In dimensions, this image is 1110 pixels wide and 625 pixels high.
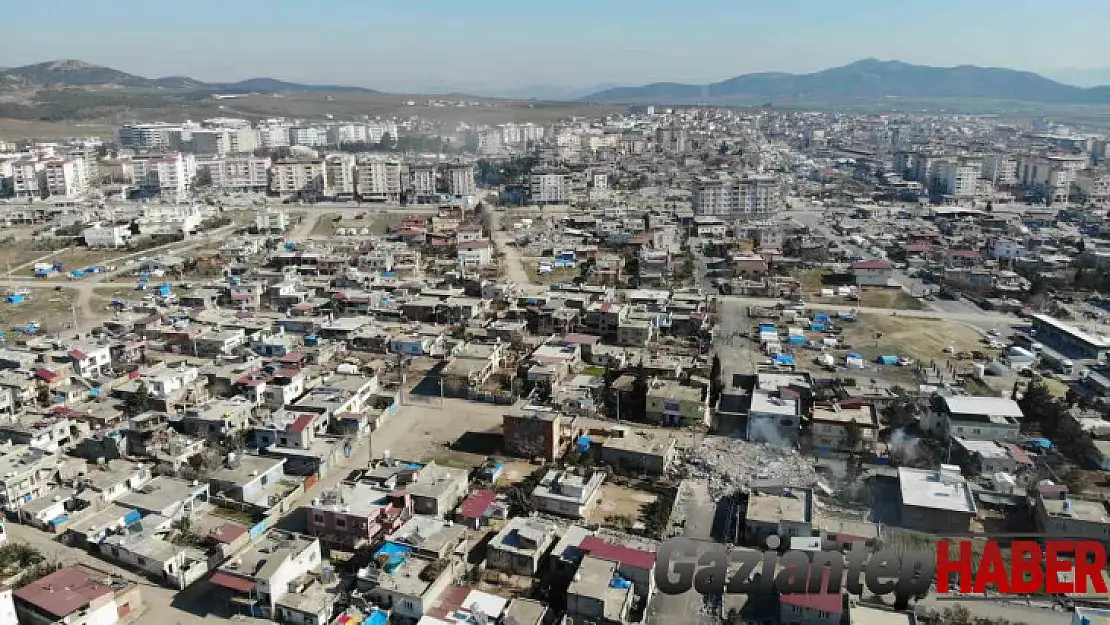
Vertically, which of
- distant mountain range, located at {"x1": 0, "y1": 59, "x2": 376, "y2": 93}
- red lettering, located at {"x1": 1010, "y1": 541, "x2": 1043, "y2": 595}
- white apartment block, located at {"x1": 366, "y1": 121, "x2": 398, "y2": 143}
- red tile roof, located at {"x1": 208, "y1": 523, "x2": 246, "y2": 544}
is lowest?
red tile roof, located at {"x1": 208, "y1": 523, "x2": 246, "y2": 544}

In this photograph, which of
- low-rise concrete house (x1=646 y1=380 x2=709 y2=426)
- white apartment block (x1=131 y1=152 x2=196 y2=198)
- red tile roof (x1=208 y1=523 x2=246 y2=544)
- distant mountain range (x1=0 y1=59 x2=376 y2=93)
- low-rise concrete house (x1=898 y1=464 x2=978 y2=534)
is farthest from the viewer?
distant mountain range (x1=0 y1=59 x2=376 y2=93)

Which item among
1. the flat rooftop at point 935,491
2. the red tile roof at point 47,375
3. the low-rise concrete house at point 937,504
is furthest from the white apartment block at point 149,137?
the low-rise concrete house at point 937,504

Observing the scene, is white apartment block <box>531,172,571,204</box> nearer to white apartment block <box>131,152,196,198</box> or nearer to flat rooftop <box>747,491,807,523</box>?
white apartment block <box>131,152,196,198</box>

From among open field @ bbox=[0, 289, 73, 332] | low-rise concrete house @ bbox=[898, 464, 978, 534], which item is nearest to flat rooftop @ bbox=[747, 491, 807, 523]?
low-rise concrete house @ bbox=[898, 464, 978, 534]

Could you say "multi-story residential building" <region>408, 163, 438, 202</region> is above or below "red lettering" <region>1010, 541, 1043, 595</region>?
above

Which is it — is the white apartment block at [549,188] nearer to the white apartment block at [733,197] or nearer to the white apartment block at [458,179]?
the white apartment block at [458,179]

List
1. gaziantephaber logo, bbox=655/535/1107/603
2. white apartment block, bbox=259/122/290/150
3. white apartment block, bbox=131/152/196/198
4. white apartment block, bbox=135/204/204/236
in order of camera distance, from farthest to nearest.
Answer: white apartment block, bbox=259/122/290/150 < white apartment block, bbox=131/152/196/198 < white apartment block, bbox=135/204/204/236 < gaziantephaber logo, bbox=655/535/1107/603

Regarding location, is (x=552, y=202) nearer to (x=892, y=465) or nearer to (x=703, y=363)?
(x=703, y=363)
